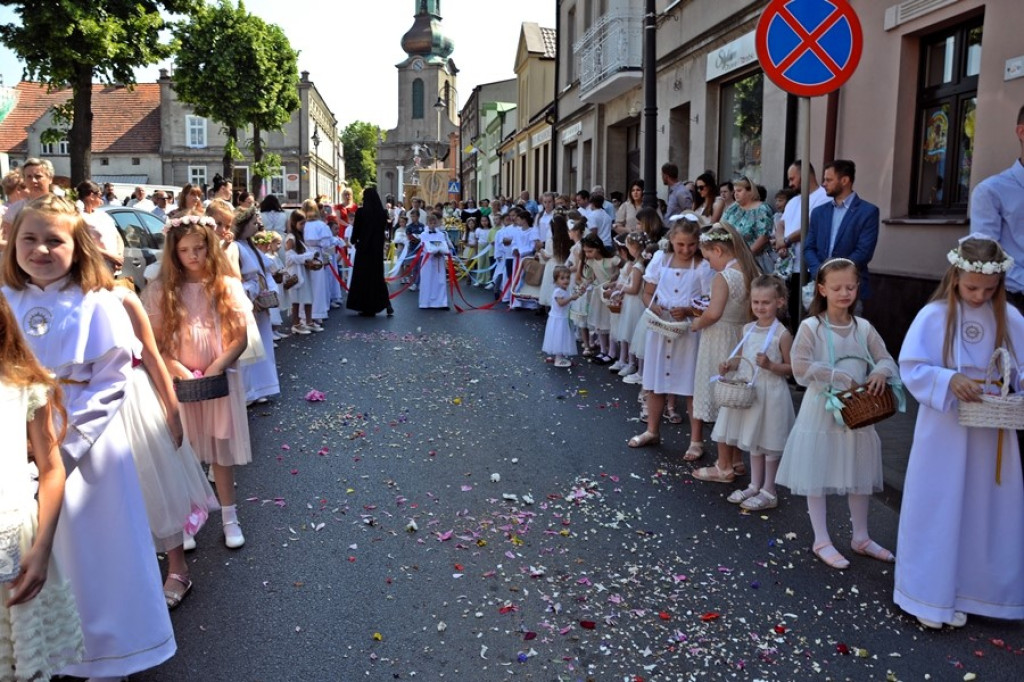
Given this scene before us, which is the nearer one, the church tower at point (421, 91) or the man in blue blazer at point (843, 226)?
the man in blue blazer at point (843, 226)

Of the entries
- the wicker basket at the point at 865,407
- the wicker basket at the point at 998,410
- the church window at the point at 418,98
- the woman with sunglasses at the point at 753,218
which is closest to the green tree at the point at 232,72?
the woman with sunglasses at the point at 753,218

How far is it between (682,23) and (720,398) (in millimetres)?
14536

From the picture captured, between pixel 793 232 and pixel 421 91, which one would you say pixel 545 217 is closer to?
pixel 793 232

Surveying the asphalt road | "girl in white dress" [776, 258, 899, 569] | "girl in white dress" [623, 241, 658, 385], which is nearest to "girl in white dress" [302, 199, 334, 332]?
"girl in white dress" [623, 241, 658, 385]

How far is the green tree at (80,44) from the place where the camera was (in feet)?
65.9

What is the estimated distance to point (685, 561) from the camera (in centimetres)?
485

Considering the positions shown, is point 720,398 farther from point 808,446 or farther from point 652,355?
point 652,355

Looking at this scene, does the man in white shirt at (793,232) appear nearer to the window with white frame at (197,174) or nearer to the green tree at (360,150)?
the window with white frame at (197,174)

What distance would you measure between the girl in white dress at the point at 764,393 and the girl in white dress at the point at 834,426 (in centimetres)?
56

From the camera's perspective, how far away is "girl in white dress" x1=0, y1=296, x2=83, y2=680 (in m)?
2.61

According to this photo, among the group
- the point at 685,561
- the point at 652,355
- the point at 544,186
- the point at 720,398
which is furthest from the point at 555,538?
the point at 544,186

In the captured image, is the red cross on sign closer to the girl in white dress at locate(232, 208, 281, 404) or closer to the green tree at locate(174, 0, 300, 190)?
the girl in white dress at locate(232, 208, 281, 404)

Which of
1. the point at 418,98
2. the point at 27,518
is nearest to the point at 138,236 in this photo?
the point at 27,518

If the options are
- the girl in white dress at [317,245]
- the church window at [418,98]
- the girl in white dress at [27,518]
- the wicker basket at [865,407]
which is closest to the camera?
the girl in white dress at [27,518]
